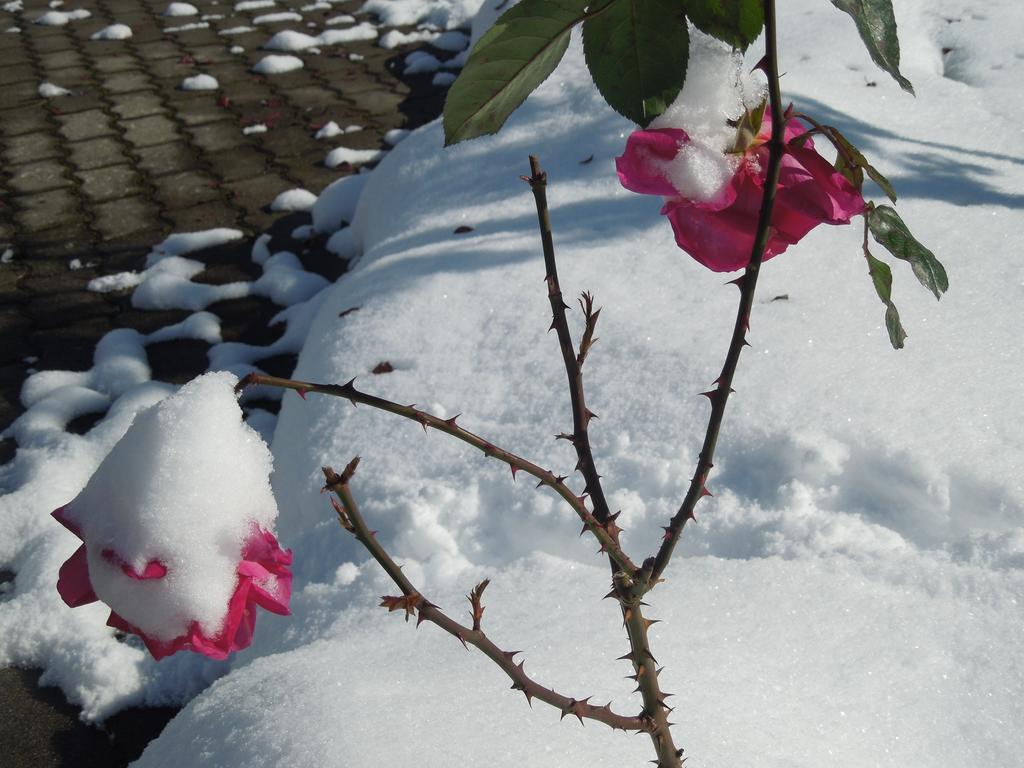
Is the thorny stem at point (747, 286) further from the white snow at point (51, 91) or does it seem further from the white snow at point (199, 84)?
the white snow at point (51, 91)

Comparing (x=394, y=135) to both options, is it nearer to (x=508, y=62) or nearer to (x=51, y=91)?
(x=51, y=91)

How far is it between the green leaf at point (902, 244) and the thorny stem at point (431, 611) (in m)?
0.34

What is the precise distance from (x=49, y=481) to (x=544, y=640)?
4.16 ft

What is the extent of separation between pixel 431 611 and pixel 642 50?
0.39 m

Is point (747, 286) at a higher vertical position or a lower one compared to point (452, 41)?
higher

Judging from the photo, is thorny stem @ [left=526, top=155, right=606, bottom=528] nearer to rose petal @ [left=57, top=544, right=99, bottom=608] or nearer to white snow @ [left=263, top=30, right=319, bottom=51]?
rose petal @ [left=57, top=544, right=99, bottom=608]

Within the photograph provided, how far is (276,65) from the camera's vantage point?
14.7 feet

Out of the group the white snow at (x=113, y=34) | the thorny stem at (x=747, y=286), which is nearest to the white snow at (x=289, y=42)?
the white snow at (x=113, y=34)

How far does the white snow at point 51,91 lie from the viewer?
13.9ft

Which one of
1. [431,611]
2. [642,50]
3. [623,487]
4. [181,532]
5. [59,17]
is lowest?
[59,17]

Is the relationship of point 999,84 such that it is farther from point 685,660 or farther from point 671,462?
point 685,660

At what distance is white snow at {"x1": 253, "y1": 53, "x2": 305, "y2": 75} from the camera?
4449 mm

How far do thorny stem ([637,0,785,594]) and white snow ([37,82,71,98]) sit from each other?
425 centimetres

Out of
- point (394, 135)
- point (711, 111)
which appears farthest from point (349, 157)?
point (711, 111)
